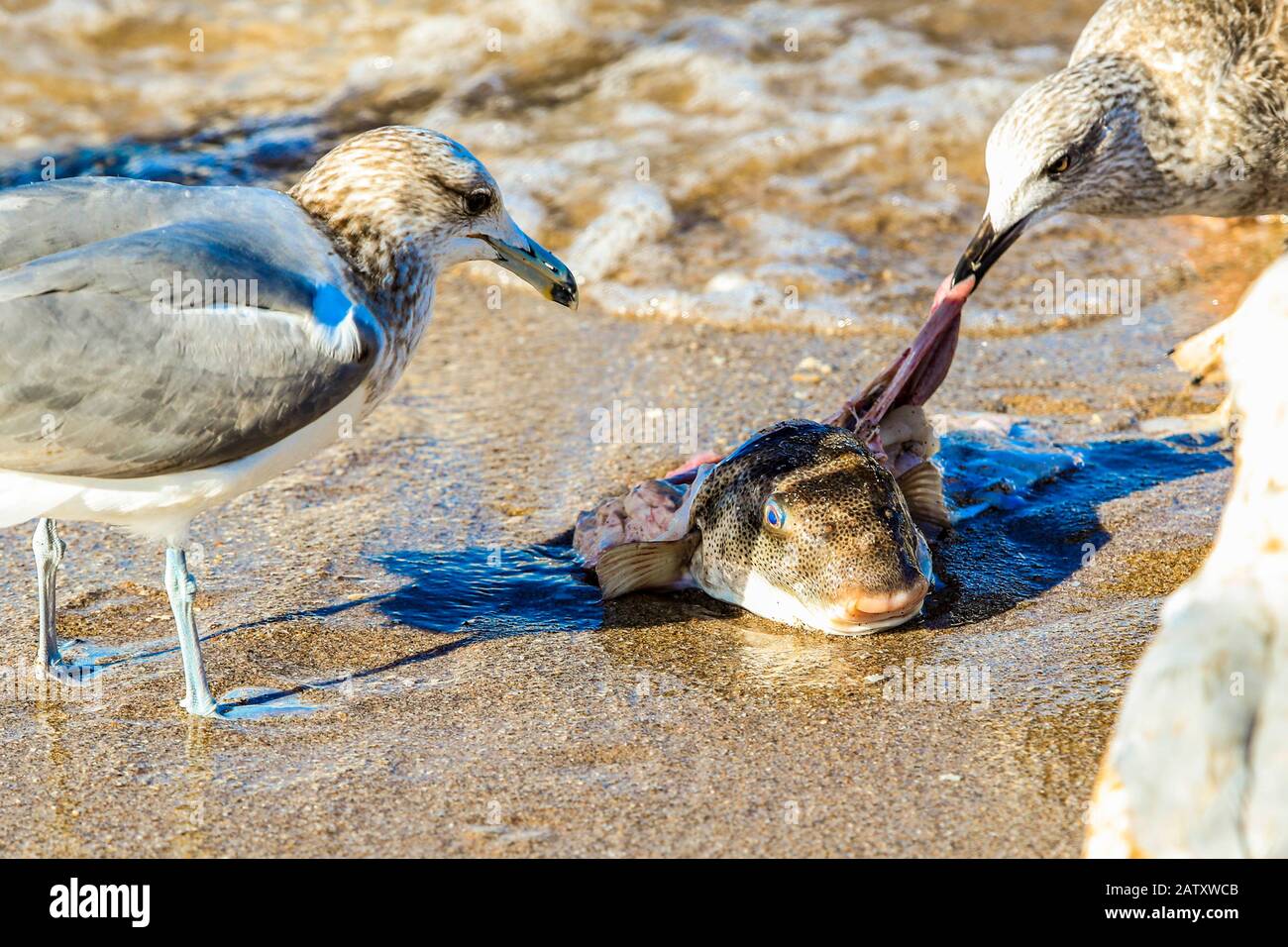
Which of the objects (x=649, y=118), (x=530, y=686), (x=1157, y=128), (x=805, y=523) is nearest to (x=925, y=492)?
(x=805, y=523)

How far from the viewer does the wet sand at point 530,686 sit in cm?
354

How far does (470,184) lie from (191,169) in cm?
539

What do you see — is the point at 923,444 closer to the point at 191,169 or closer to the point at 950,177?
the point at 950,177

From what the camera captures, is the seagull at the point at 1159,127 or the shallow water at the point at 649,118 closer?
the seagull at the point at 1159,127

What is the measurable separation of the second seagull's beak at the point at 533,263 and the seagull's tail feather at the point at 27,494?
5.00 ft

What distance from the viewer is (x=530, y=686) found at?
429cm

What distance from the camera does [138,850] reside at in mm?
3475

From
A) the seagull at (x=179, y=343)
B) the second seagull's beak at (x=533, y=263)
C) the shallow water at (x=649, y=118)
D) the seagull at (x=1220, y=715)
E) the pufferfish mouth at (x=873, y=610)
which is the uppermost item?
the shallow water at (x=649, y=118)

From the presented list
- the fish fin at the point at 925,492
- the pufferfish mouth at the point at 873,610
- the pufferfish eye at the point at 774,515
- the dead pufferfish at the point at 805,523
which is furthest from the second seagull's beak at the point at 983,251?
the pufferfish mouth at the point at 873,610

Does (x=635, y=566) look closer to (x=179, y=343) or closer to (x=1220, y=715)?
(x=179, y=343)

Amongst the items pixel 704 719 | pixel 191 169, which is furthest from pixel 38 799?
pixel 191 169

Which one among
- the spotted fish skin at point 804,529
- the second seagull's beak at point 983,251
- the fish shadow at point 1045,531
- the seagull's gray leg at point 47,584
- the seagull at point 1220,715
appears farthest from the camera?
the second seagull's beak at point 983,251

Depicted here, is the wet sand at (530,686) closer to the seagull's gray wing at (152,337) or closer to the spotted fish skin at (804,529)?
the spotted fish skin at (804,529)

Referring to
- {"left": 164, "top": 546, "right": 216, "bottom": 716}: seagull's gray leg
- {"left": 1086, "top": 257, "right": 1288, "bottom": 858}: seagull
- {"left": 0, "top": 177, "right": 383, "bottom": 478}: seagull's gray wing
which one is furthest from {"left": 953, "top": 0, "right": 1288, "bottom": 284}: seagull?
{"left": 164, "top": 546, "right": 216, "bottom": 716}: seagull's gray leg
